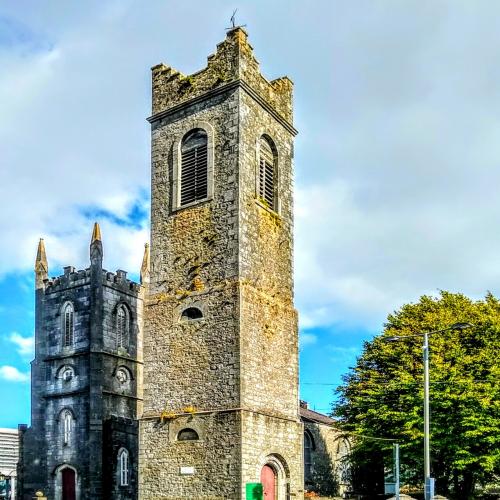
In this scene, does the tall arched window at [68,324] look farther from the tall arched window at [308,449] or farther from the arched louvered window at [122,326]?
the tall arched window at [308,449]

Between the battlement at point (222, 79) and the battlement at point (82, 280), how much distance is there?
20.3 m

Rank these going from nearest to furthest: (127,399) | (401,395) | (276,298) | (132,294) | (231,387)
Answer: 1. (231,387)
2. (276,298)
3. (401,395)
4. (127,399)
5. (132,294)

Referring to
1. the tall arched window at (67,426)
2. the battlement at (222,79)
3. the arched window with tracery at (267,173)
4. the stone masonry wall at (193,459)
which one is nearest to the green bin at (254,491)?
the stone masonry wall at (193,459)

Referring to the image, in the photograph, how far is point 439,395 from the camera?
114ft

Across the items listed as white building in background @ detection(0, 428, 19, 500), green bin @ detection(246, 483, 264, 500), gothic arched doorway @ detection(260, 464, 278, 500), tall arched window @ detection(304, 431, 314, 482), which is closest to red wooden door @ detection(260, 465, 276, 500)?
gothic arched doorway @ detection(260, 464, 278, 500)

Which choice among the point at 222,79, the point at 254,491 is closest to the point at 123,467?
the point at 254,491

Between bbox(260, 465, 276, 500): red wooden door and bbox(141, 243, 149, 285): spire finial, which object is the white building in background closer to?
bbox(141, 243, 149, 285): spire finial

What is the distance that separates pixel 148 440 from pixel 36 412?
2332 centimetres

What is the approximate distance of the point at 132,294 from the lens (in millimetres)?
50031

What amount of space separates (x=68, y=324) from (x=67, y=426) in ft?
20.7

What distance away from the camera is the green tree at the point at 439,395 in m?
34.3

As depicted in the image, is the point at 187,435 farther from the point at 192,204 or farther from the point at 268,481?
the point at 192,204

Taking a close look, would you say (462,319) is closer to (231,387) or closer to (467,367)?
(467,367)

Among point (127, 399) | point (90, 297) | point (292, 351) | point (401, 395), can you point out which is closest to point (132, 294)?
point (90, 297)
